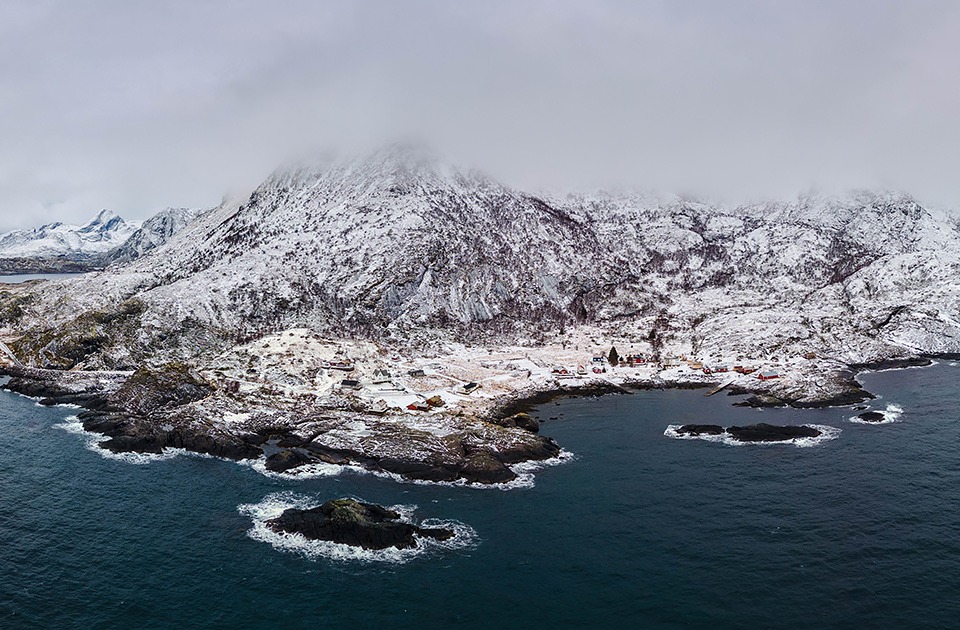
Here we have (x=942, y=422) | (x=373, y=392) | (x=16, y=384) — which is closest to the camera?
(x=942, y=422)

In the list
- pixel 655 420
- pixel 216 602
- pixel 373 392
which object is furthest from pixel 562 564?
pixel 373 392

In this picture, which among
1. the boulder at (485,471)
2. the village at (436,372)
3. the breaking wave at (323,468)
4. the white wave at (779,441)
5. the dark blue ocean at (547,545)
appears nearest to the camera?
the dark blue ocean at (547,545)

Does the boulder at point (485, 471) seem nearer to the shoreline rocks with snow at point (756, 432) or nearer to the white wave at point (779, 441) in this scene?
the white wave at point (779, 441)

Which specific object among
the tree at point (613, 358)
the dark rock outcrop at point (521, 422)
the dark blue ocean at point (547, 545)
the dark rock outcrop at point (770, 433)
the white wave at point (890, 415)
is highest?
the tree at point (613, 358)

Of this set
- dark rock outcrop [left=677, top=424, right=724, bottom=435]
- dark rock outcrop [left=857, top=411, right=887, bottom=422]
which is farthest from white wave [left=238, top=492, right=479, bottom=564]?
dark rock outcrop [left=857, top=411, right=887, bottom=422]

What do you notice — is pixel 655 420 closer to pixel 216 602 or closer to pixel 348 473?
pixel 348 473

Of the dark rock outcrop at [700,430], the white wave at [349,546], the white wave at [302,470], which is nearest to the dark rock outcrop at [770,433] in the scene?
the dark rock outcrop at [700,430]
